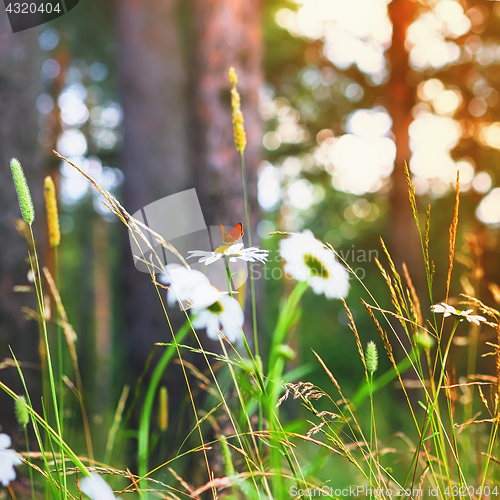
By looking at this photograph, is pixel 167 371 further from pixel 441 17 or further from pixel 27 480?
pixel 441 17

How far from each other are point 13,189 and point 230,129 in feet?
3.42

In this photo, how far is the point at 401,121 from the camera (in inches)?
166

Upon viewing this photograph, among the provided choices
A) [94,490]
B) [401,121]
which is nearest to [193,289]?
[94,490]

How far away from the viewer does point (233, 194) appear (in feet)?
6.24

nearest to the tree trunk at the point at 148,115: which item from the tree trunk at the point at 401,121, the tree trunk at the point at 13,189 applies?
the tree trunk at the point at 13,189

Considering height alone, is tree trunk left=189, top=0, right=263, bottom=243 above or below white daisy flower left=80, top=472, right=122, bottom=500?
above

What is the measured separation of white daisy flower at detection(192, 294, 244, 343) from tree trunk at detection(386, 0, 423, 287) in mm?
3935

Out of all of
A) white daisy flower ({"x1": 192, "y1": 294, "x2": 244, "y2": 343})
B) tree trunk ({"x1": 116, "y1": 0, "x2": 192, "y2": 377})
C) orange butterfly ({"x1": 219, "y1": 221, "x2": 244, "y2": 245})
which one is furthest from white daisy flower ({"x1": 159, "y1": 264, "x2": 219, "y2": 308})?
tree trunk ({"x1": 116, "y1": 0, "x2": 192, "y2": 377})

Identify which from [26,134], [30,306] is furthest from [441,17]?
[30,306]

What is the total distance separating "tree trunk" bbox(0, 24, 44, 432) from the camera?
60.9 inches

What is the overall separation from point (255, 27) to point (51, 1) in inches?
47.5

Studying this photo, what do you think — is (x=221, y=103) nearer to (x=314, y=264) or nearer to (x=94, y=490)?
(x=314, y=264)

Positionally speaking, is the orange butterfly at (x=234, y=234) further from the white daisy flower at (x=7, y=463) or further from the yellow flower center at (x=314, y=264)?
the white daisy flower at (x=7, y=463)

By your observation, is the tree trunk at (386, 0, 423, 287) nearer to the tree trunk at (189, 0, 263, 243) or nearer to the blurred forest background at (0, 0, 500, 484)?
the blurred forest background at (0, 0, 500, 484)
